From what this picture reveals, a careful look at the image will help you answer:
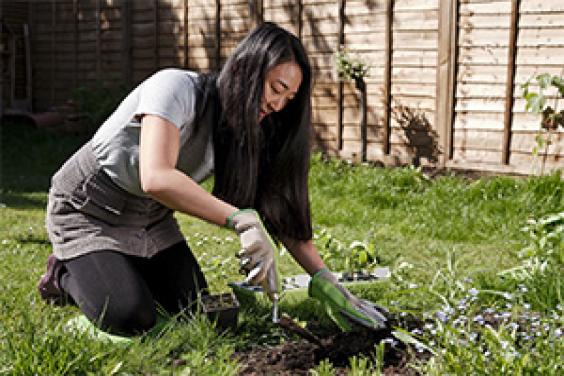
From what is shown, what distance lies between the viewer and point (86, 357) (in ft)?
5.33

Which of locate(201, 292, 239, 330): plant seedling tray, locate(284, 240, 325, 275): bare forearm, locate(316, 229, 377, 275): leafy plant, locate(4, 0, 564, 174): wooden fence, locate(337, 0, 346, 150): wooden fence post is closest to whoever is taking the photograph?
locate(201, 292, 239, 330): plant seedling tray

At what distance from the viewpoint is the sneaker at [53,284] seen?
245 centimetres

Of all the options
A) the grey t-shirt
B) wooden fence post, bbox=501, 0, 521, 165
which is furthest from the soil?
wooden fence post, bbox=501, 0, 521, 165

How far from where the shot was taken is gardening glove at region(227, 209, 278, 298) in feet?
5.99

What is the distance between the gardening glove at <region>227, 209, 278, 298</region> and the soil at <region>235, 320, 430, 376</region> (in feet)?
0.78

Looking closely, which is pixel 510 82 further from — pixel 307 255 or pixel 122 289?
pixel 122 289

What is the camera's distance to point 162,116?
193cm

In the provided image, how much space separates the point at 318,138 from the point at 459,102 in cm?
147

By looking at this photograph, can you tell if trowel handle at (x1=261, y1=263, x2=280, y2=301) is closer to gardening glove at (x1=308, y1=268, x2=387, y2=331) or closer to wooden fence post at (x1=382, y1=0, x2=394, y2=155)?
gardening glove at (x1=308, y1=268, x2=387, y2=331)

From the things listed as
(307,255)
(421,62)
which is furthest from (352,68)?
(307,255)

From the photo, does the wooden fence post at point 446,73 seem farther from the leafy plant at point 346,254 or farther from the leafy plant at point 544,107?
the leafy plant at point 346,254

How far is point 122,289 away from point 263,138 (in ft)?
2.21

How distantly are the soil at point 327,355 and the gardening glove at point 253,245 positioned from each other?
0.78 ft

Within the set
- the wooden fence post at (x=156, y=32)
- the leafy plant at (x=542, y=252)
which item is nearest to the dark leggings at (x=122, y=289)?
the leafy plant at (x=542, y=252)
